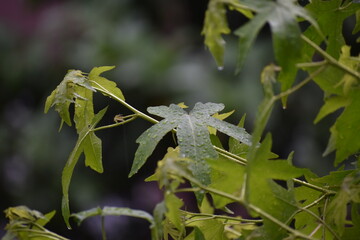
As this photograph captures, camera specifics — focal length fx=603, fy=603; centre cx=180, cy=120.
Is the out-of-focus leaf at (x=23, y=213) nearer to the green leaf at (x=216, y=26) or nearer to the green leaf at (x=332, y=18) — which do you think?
the green leaf at (x=216, y=26)

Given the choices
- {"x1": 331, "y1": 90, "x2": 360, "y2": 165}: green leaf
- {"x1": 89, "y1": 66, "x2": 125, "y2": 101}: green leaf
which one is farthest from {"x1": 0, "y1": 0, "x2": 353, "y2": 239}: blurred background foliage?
{"x1": 331, "y1": 90, "x2": 360, "y2": 165}: green leaf

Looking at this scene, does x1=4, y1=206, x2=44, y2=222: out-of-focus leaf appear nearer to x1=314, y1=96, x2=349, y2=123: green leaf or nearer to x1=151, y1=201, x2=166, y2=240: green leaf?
x1=151, y1=201, x2=166, y2=240: green leaf

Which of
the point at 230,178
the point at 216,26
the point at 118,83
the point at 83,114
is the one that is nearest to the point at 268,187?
the point at 230,178

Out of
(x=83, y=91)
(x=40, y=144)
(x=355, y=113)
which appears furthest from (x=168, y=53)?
(x=355, y=113)

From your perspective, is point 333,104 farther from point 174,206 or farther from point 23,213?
point 23,213

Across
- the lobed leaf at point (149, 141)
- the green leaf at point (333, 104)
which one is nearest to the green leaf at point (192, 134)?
the lobed leaf at point (149, 141)

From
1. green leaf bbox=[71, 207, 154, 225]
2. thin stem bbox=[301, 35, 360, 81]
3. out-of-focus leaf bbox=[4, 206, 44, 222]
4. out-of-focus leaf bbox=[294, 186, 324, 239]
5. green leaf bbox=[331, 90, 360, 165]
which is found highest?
thin stem bbox=[301, 35, 360, 81]
